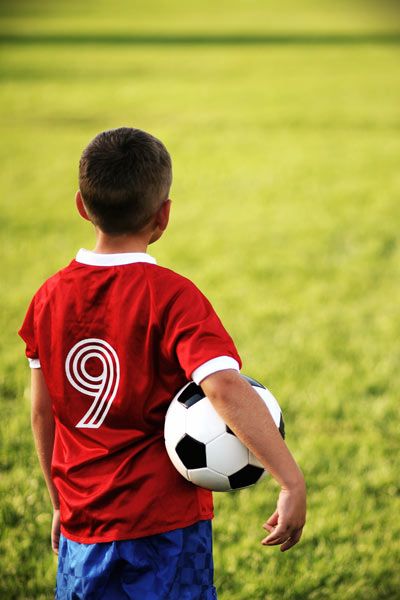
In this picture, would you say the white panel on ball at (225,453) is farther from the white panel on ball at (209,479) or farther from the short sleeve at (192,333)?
the short sleeve at (192,333)

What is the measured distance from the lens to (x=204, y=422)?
75.5 inches

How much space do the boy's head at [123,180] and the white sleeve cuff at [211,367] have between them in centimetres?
40

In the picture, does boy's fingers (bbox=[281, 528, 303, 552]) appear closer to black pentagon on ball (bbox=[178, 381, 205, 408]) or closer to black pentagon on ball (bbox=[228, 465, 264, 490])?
black pentagon on ball (bbox=[228, 465, 264, 490])

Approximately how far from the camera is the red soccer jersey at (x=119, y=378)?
1.79 metres

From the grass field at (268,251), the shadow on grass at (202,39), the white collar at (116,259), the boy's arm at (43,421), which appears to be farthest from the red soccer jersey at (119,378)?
the shadow on grass at (202,39)

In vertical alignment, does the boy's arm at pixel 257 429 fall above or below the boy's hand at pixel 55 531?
above

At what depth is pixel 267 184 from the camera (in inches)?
407

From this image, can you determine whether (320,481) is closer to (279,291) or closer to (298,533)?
(298,533)

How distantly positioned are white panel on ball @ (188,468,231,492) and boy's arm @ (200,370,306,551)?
0.71ft

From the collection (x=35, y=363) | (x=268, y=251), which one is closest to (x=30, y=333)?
(x=35, y=363)

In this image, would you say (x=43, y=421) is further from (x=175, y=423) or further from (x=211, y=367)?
(x=211, y=367)

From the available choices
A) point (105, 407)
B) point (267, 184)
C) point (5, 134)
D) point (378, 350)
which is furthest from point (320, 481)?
point (5, 134)

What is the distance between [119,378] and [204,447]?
0.93 feet

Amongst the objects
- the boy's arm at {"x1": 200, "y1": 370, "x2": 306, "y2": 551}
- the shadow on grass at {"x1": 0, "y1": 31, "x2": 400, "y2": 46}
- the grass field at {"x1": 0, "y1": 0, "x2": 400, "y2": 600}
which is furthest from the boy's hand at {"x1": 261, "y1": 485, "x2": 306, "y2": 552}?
the shadow on grass at {"x1": 0, "y1": 31, "x2": 400, "y2": 46}
